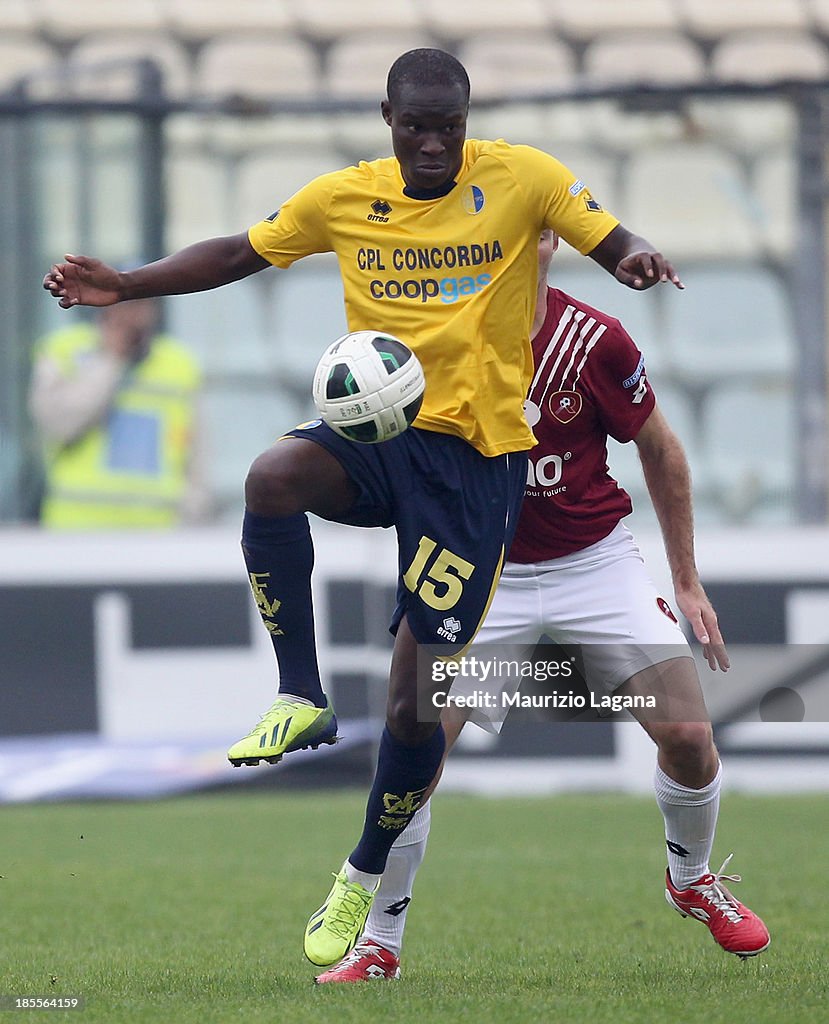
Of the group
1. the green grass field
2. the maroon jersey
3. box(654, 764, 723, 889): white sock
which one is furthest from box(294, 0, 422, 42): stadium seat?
box(654, 764, 723, 889): white sock

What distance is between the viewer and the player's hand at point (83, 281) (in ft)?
15.4

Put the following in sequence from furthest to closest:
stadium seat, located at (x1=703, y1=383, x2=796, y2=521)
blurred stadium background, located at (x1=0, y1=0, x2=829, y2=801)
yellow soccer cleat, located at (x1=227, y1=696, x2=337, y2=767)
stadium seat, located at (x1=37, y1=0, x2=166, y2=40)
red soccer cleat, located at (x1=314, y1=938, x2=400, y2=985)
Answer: stadium seat, located at (x1=37, y1=0, x2=166, y2=40), stadium seat, located at (x1=703, y1=383, x2=796, y2=521), blurred stadium background, located at (x1=0, y1=0, x2=829, y2=801), red soccer cleat, located at (x1=314, y1=938, x2=400, y2=985), yellow soccer cleat, located at (x1=227, y1=696, x2=337, y2=767)

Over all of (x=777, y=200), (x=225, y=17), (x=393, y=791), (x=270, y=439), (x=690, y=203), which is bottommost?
(x=393, y=791)

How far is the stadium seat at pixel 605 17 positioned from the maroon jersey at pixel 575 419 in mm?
10651

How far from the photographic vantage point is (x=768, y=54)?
15109 mm

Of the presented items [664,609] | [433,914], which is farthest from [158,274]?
[433,914]

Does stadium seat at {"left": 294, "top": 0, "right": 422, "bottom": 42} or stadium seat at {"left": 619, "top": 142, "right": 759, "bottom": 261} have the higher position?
stadium seat at {"left": 294, "top": 0, "right": 422, "bottom": 42}

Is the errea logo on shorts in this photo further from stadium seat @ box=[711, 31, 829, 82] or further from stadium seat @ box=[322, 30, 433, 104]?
stadium seat @ box=[711, 31, 829, 82]

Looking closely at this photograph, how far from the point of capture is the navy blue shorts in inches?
179

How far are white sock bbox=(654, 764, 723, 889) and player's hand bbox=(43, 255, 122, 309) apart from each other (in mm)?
2069

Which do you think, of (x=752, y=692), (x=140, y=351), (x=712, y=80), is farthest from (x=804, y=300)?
(x=140, y=351)

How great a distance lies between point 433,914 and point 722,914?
143 centimetres

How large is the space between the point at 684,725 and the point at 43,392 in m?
5.78

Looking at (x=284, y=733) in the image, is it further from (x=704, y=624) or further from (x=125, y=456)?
(x=125, y=456)
